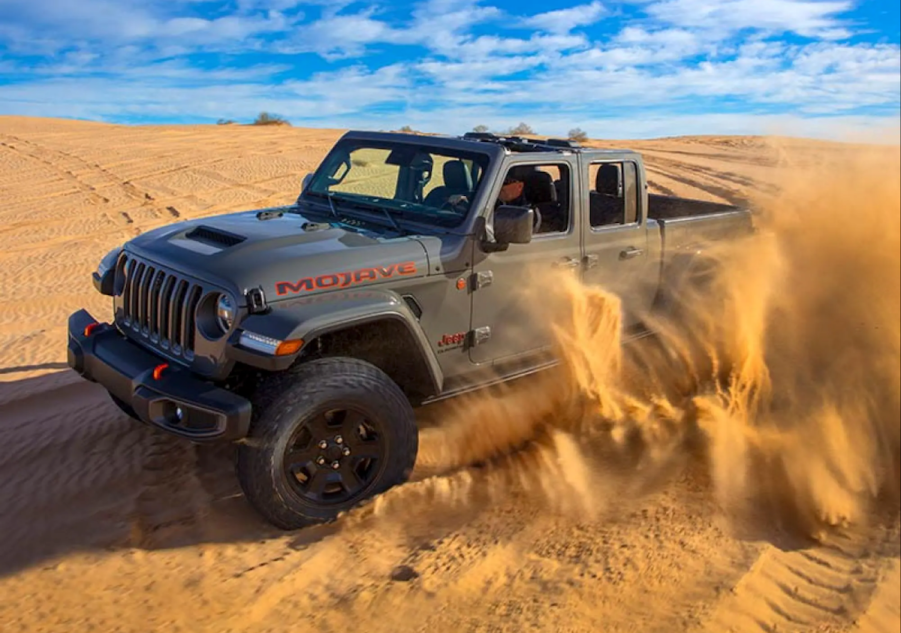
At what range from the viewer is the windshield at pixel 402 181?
4.43 metres

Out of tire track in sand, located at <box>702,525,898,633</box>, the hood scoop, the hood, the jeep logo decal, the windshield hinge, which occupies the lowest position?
tire track in sand, located at <box>702,525,898,633</box>

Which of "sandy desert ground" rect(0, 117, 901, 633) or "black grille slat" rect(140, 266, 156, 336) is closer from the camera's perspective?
"sandy desert ground" rect(0, 117, 901, 633)

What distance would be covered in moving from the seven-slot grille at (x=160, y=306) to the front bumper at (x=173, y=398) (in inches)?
5.0

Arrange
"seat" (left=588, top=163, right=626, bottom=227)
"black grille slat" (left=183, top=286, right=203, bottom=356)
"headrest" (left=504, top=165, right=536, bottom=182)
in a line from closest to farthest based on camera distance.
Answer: "black grille slat" (left=183, top=286, right=203, bottom=356), "headrest" (left=504, top=165, right=536, bottom=182), "seat" (left=588, top=163, right=626, bottom=227)

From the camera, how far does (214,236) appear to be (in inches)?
164

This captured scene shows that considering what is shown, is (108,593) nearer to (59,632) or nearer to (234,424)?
(59,632)

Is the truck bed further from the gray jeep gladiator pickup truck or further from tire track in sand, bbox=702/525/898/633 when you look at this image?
tire track in sand, bbox=702/525/898/633

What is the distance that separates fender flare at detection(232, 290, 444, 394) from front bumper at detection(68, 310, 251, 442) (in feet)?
1.22

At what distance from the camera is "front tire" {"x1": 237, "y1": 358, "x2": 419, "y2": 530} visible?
352cm

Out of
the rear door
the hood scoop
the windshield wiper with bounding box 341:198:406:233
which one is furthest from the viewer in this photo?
the rear door

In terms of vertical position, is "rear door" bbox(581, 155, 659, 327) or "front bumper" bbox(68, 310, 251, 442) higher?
"rear door" bbox(581, 155, 659, 327)

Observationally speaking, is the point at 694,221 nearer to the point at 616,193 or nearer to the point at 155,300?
the point at 616,193

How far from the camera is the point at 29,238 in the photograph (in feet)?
39.5

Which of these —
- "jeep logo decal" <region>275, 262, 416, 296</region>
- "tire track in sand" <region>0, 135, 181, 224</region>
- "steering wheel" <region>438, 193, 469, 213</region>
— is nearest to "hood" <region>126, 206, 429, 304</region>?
"jeep logo decal" <region>275, 262, 416, 296</region>
